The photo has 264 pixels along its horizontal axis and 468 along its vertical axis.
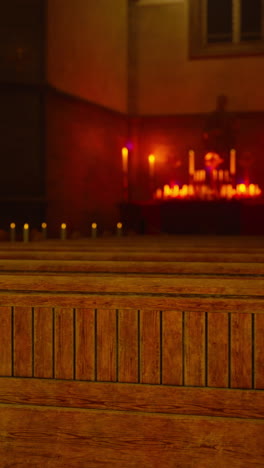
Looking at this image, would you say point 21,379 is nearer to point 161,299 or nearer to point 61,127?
point 161,299

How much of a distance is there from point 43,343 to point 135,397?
425 millimetres

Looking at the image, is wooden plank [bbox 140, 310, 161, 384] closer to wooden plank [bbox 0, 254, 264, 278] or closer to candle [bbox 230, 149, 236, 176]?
wooden plank [bbox 0, 254, 264, 278]

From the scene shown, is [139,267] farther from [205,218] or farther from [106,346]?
[205,218]

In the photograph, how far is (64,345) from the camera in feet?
8.52

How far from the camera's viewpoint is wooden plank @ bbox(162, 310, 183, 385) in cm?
250

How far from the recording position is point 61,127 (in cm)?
933

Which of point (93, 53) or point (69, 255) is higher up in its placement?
point (93, 53)

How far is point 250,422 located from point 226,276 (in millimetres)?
651

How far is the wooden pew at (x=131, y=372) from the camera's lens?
2.41 m

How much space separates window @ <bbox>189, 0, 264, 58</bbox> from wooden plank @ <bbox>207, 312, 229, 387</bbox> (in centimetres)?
933

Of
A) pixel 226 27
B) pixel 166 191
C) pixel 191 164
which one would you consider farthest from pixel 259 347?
pixel 226 27

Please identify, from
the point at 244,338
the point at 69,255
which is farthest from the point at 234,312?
the point at 69,255

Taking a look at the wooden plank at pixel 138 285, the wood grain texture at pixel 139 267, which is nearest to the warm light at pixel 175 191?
the wood grain texture at pixel 139 267

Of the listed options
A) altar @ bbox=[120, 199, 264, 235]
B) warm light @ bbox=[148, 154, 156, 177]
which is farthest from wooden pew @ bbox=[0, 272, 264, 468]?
warm light @ bbox=[148, 154, 156, 177]
